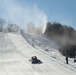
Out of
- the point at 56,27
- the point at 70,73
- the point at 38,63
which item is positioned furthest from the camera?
the point at 56,27

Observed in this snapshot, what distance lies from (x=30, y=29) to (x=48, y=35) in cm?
1987

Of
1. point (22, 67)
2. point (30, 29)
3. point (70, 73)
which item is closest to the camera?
point (70, 73)

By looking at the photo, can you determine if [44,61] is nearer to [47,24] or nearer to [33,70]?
A: [33,70]

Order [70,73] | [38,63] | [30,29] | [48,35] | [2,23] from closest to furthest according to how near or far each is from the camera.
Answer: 1. [70,73]
2. [38,63]
3. [48,35]
4. [30,29]
5. [2,23]

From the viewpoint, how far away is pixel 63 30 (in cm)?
6091

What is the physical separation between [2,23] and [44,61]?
6932cm

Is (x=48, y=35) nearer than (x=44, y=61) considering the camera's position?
No

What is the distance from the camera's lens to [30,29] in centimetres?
7794

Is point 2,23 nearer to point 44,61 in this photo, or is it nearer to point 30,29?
point 30,29

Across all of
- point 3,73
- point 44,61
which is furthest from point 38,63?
point 3,73

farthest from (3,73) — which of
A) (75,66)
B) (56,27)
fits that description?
(56,27)

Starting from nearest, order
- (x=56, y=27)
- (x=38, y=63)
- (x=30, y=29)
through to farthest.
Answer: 1. (x=38, y=63)
2. (x=56, y=27)
3. (x=30, y=29)

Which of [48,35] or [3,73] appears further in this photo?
[48,35]

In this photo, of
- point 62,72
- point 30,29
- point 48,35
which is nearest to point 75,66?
point 62,72
